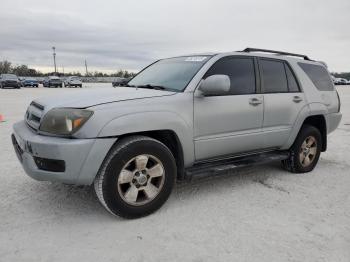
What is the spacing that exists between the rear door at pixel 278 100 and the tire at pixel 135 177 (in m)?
1.64

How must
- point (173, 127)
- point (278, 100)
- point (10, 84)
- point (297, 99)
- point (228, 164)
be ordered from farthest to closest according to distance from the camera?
point (10, 84) → point (297, 99) → point (278, 100) → point (228, 164) → point (173, 127)

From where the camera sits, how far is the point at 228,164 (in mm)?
4160

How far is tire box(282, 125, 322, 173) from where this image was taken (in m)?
5.02

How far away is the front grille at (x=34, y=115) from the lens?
3412 millimetres

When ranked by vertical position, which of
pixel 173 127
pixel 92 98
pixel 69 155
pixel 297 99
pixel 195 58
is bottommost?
pixel 69 155

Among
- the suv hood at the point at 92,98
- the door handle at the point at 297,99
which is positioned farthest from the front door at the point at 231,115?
the door handle at the point at 297,99

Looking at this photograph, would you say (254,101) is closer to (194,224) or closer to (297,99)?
A: (297,99)

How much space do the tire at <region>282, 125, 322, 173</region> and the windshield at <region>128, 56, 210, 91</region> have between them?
1.95m

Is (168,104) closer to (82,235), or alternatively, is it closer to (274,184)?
(82,235)

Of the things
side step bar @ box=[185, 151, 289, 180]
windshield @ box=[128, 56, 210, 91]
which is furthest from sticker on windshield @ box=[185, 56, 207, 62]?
side step bar @ box=[185, 151, 289, 180]

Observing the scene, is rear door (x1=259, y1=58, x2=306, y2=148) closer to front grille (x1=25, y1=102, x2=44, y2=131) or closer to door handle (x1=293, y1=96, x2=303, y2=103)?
door handle (x1=293, y1=96, x2=303, y2=103)

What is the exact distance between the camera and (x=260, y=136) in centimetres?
443

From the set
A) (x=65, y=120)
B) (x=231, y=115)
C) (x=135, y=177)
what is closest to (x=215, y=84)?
(x=231, y=115)

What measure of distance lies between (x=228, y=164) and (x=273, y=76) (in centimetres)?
145
